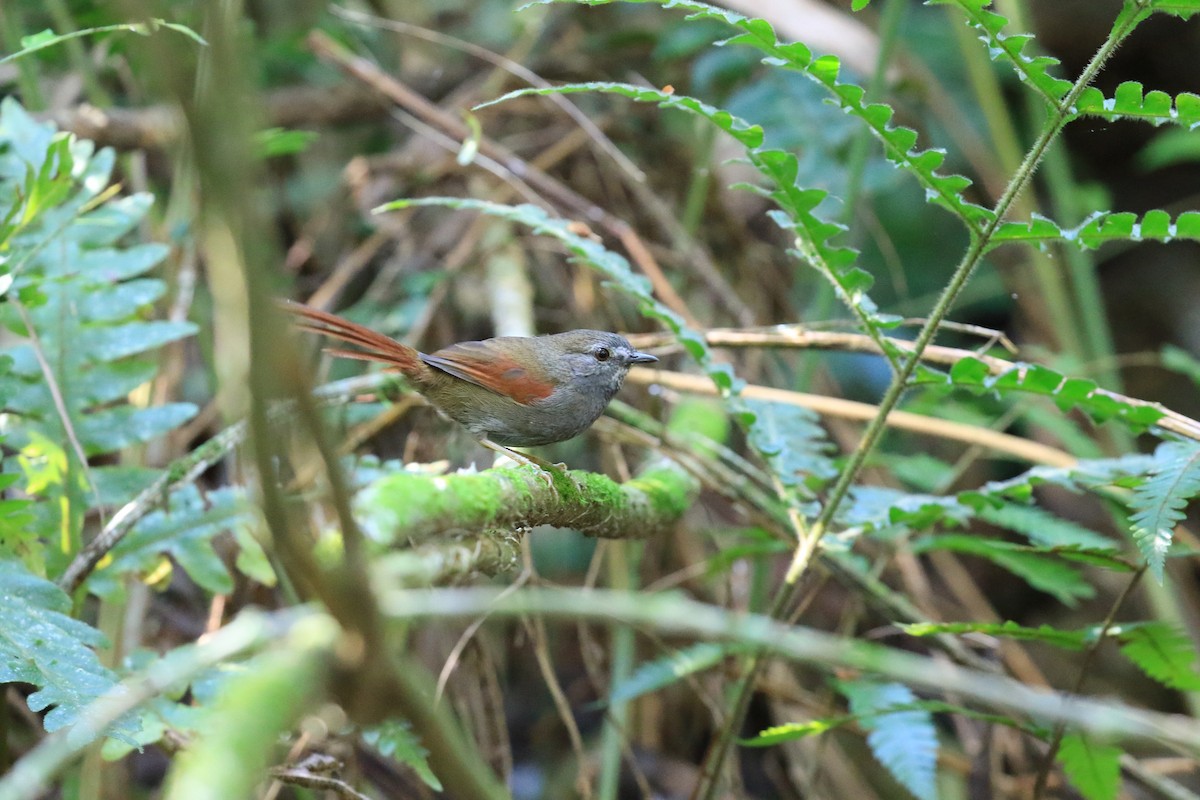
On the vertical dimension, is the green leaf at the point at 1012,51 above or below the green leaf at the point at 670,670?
above

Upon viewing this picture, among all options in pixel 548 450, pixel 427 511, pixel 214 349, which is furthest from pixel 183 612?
pixel 427 511

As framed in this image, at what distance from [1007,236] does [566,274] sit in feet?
9.49

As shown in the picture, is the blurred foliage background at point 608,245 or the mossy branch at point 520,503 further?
the blurred foliage background at point 608,245

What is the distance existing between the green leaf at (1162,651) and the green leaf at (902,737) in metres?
0.53

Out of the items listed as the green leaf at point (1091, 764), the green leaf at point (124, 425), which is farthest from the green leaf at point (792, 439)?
the green leaf at point (124, 425)

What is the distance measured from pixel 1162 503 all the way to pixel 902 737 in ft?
3.20

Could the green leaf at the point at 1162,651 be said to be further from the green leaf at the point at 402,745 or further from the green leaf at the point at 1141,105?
the green leaf at the point at 402,745

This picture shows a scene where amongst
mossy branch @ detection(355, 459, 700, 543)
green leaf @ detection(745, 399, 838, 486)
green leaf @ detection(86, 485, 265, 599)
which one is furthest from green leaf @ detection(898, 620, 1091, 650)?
green leaf @ detection(86, 485, 265, 599)

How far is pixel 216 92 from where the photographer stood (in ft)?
2.60

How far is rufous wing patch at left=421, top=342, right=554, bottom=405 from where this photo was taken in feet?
10.6

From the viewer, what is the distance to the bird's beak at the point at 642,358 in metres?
3.57

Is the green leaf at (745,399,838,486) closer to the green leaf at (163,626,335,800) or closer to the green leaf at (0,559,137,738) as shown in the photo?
the green leaf at (0,559,137,738)

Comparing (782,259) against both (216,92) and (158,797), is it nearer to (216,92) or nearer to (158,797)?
(158,797)

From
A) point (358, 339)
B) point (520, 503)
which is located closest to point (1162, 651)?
point (520, 503)
